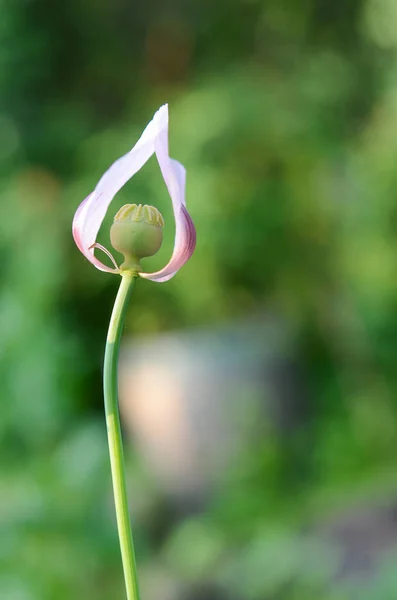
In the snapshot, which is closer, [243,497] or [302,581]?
[302,581]

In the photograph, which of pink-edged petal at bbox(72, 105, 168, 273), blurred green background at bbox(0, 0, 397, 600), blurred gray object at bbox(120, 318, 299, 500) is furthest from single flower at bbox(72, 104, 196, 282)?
blurred gray object at bbox(120, 318, 299, 500)

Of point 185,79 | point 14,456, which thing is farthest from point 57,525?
point 185,79

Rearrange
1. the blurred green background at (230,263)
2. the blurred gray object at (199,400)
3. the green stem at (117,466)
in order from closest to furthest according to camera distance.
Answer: the green stem at (117,466) → the blurred green background at (230,263) → the blurred gray object at (199,400)

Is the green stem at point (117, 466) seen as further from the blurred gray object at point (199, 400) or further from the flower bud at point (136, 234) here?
the blurred gray object at point (199, 400)

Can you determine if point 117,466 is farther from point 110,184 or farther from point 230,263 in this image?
point 230,263

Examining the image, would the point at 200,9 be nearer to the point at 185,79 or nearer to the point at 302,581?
the point at 185,79

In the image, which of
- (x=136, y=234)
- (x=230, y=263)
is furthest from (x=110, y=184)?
(x=230, y=263)

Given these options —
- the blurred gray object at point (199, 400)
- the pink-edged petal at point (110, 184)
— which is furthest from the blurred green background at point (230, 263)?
the pink-edged petal at point (110, 184)
